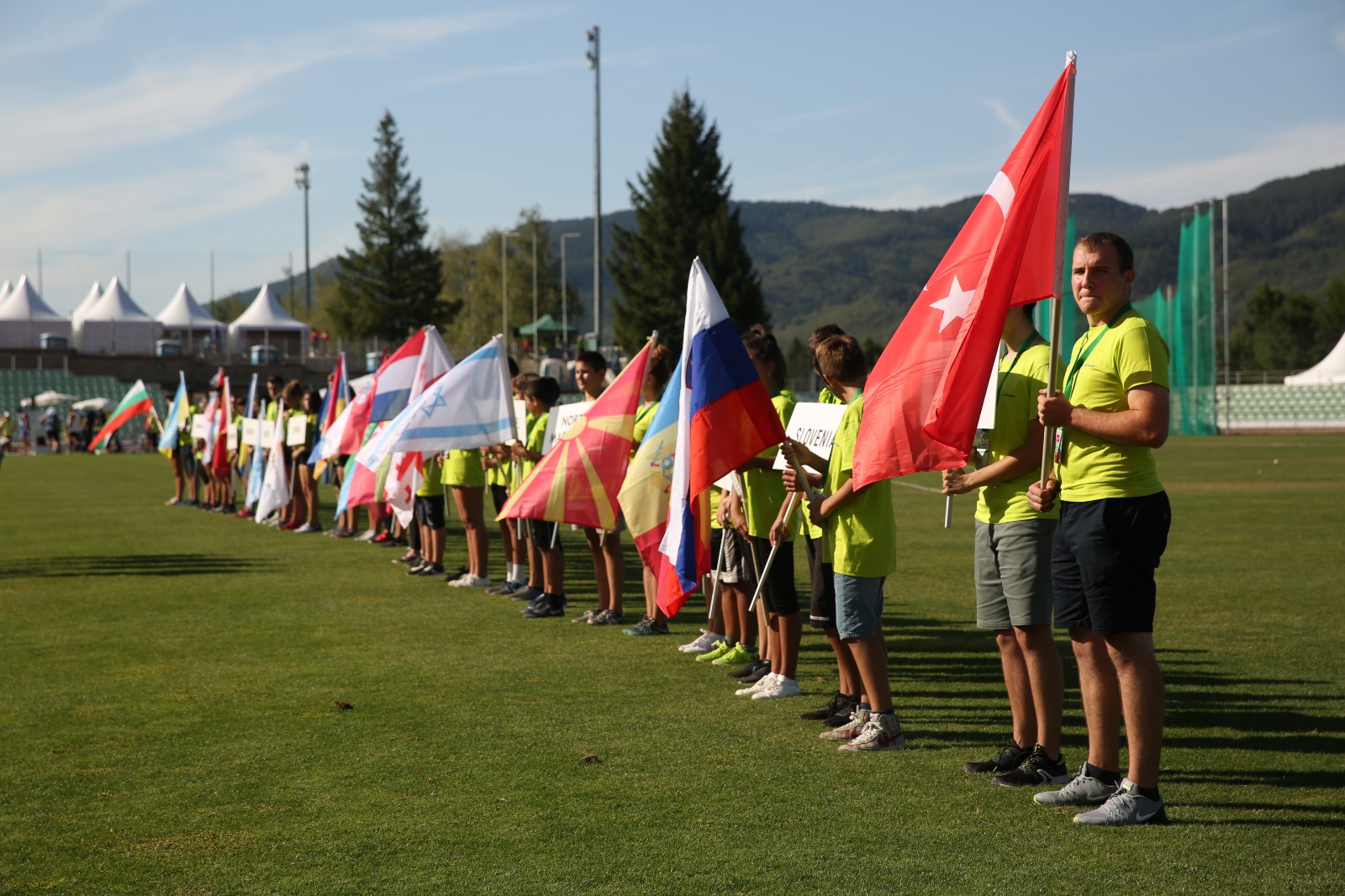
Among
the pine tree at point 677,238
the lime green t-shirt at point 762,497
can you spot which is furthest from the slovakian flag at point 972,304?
the pine tree at point 677,238

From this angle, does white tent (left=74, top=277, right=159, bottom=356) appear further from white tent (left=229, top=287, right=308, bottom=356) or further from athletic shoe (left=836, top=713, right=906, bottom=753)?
athletic shoe (left=836, top=713, right=906, bottom=753)

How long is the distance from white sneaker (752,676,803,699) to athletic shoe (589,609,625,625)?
2900 mm

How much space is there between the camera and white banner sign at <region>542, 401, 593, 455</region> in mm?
10117

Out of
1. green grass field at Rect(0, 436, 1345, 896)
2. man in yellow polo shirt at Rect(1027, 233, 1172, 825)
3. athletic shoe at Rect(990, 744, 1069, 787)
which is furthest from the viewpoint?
athletic shoe at Rect(990, 744, 1069, 787)

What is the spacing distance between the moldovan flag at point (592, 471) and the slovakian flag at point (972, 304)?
12.9ft

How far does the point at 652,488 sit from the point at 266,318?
7026 centimetres

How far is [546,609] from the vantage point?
10516 mm

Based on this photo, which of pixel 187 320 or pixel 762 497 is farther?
pixel 187 320

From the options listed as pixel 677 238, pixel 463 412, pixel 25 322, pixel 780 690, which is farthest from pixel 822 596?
pixel 25 322

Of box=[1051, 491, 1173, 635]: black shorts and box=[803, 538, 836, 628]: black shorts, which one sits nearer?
box=[1051, 491, 1173, 635]: black shorts

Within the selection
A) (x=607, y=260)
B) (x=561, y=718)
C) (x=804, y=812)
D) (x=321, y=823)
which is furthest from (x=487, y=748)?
(x=607, y=260)

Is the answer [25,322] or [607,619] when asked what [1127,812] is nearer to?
[607,619]

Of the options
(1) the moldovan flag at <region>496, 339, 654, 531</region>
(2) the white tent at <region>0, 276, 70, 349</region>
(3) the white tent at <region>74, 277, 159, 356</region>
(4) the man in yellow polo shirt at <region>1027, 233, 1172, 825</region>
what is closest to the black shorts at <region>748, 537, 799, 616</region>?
(1) the moldovan flag at <region>496, 339, 654, 531</region>

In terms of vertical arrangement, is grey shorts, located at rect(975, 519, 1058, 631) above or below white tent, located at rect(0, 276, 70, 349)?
below
